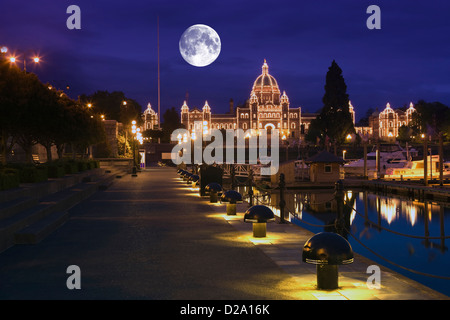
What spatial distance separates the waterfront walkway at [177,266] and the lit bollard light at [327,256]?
6.9 inches

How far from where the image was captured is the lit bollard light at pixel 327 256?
290 inches

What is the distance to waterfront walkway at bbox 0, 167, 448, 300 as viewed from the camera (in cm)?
732

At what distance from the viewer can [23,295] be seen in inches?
282

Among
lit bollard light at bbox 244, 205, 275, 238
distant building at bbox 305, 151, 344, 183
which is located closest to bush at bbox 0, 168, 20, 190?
lit bollard light at bbox 244, 205, 275, 238

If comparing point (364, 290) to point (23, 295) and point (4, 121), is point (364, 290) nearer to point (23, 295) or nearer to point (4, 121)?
point (23, 295)

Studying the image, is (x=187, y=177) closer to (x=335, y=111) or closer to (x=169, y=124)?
(x=335, y=111)

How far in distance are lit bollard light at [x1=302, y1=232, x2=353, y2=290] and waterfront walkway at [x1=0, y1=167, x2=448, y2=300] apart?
0.17 m

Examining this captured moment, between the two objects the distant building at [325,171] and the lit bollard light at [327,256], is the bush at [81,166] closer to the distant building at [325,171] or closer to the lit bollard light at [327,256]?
the distant building at [325,171]

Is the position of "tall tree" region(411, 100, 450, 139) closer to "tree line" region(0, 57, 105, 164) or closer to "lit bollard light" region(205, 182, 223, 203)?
"tree line" region(0, 57, 105, 164)

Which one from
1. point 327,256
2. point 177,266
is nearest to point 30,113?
point 177,266

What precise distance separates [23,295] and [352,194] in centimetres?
4106

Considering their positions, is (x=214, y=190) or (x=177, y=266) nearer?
(x=177, y=266)

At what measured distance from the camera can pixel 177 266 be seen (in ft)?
29.9

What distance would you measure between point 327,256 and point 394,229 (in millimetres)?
18419
